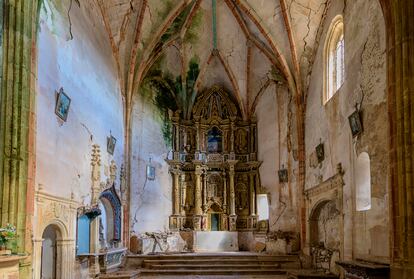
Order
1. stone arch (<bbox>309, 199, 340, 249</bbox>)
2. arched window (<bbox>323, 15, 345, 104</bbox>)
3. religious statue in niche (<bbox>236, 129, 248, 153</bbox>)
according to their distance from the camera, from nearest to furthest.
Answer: arched window (<bbox>323, 15, 345, 104</bbox>) → stone arch (<bbox>309, 199, 340, 249</bbox>) → religious statue in niche (<bbox>236, 129, 248, 153</bbox>)

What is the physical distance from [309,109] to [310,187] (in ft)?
8.96

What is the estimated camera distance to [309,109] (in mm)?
16844

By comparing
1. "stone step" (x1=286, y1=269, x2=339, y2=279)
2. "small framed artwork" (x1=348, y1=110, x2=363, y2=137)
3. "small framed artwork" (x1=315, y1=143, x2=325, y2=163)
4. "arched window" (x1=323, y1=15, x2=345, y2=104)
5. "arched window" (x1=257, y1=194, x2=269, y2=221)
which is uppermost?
"arched window" (x1=323, y1=15, x2=345, y2=104)

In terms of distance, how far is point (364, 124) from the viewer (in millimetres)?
11023

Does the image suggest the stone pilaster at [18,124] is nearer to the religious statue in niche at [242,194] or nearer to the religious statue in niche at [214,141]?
the religious statue in niche at [242,194]

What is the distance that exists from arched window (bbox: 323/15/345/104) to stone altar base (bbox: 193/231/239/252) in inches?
312

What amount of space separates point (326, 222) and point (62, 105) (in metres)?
8.81

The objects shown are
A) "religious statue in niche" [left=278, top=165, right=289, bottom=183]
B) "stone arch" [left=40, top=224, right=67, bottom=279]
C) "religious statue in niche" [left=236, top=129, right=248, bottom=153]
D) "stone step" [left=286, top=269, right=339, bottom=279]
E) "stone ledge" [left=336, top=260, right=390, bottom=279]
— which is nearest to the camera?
"stone ledge" [left=336, top=260, right=390, bottom=279]

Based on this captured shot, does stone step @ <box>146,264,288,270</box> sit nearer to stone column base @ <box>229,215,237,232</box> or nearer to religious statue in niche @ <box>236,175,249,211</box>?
stone column base @ <box>229,215,237,232</box>

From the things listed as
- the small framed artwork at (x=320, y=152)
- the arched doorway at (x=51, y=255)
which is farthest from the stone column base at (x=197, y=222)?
the arched doorway at (x=51, y=255)

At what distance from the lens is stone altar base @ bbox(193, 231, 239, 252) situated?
782 inches

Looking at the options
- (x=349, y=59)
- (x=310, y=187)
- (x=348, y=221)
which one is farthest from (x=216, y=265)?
(x=349, y=59)

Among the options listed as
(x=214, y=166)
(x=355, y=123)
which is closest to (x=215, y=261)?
(x=214, y=166)

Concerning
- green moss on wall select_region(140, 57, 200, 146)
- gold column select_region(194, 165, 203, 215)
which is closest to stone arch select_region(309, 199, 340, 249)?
gold column select_region(194, 165, 203, 215)
